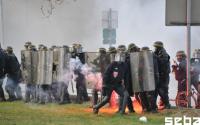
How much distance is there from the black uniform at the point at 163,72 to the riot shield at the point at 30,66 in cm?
352

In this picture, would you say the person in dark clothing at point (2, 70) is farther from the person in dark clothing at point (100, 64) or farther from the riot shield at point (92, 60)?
the person in dark clothing at point (100, 64)

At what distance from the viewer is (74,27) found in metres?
20.2

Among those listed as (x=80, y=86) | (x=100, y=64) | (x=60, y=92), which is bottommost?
(x=60, y=92)

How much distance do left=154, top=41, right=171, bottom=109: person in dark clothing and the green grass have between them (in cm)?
50

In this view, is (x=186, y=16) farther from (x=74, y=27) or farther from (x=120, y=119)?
(x=74, y=27)

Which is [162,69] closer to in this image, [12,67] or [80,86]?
[80,86]

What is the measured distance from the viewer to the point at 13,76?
658 inches

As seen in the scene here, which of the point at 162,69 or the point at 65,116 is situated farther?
the point at 162,69

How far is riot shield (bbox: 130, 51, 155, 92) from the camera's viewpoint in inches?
544

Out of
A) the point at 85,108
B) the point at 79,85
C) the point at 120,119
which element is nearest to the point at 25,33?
the point at 79,85

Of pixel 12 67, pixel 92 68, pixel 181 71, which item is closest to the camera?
pixel 181 71

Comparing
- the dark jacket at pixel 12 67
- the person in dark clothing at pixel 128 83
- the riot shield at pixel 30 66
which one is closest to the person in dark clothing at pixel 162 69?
the person in dark clothing at pixel 128 83

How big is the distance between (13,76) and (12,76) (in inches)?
1.1

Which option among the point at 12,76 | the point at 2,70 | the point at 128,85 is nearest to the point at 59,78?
the point at 12,76
